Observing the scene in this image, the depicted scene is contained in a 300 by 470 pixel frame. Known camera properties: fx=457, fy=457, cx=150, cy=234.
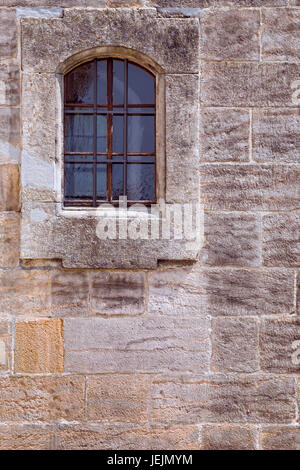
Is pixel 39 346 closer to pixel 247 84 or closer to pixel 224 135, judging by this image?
pixel 224 135

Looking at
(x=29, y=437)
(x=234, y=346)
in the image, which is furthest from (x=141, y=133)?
(x=29, y=437)

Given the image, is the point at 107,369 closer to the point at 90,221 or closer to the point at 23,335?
the point at 23,335

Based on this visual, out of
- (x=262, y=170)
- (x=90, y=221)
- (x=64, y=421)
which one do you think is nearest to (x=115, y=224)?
(x=90, y=221)

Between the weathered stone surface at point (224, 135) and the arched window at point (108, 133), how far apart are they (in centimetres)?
33

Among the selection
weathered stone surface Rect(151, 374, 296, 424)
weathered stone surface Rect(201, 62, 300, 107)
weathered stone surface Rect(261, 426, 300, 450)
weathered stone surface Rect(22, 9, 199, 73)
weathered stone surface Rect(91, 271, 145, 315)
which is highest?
weathered stone surface Rect(22, 9, 199, 73)

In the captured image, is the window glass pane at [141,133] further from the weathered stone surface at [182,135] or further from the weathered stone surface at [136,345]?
the weathered stone surface at [136,345]

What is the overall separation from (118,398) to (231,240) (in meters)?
1.14

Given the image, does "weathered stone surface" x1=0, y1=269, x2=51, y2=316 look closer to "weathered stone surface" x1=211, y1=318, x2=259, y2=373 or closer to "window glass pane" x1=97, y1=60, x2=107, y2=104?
"weathered stone surface" x1=211, y1=318, x2=259, y2=373

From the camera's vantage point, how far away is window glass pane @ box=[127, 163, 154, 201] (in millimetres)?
2834

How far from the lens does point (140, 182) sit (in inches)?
112

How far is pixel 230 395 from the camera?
105 inches

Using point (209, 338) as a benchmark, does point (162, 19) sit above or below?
above

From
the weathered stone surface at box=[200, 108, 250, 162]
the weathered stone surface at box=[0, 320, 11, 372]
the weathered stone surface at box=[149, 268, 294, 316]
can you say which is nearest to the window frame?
the weathered stone surface at box=[200, 108, 250, 162]

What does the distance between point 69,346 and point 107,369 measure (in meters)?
0.26
